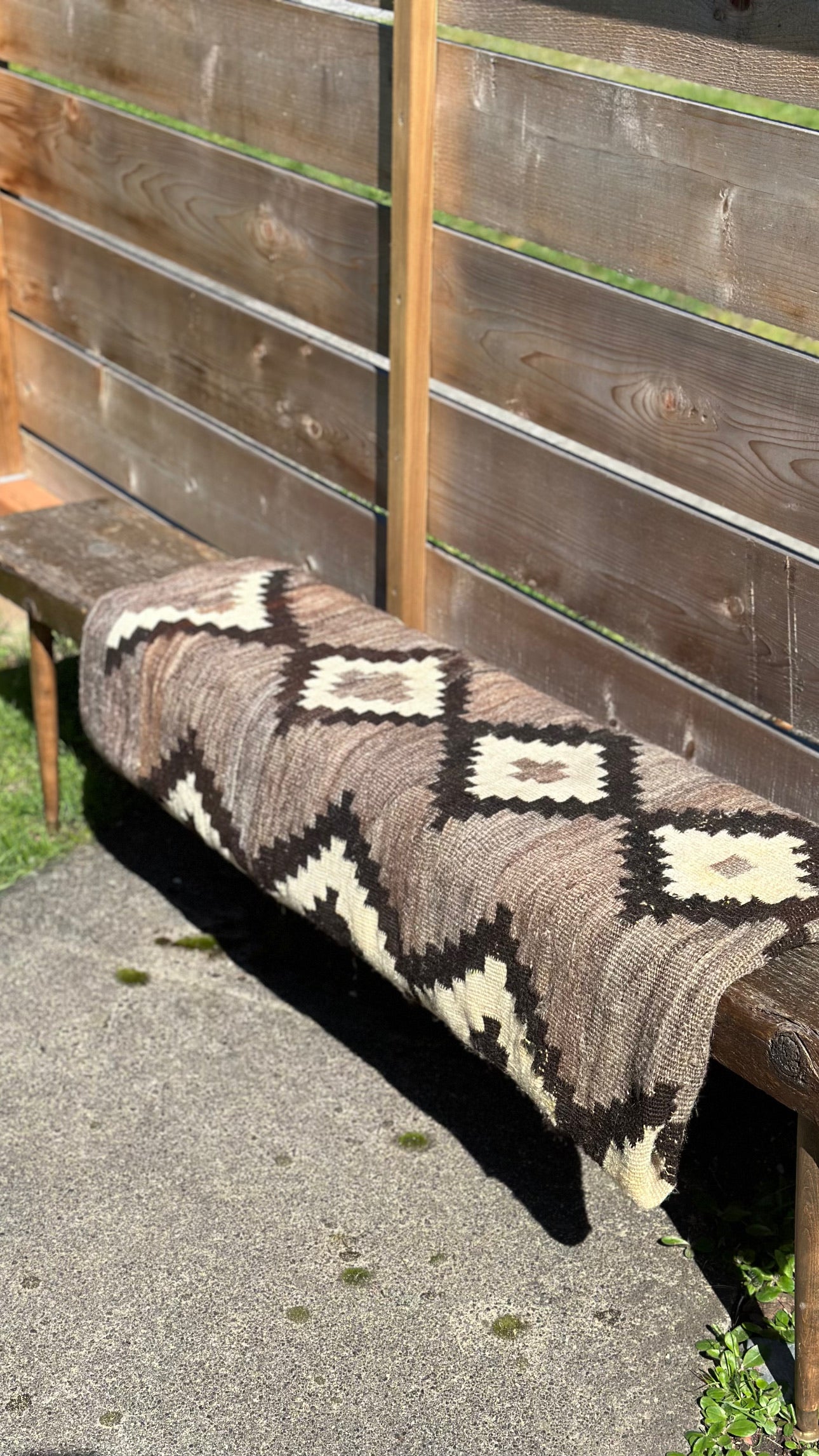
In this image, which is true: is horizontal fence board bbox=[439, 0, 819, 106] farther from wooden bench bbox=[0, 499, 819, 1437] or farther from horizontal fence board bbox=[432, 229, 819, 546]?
wooden bench bbox=[0, 499, 819, 1437]

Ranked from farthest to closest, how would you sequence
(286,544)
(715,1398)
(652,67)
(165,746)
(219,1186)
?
(286,544)
(165,746)
(219,1186)
(652,67)
(715,1398)

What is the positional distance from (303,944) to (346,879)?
864 millimetres

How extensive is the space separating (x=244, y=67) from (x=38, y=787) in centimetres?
170

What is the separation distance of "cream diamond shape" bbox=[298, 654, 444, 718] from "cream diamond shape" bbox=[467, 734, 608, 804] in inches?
6.8

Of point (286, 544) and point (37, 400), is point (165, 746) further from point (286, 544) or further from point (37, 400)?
point (37, 400)

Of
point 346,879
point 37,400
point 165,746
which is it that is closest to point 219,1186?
point 346,879

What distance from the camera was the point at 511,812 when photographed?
7.50ft

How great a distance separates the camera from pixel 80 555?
341 centimetres

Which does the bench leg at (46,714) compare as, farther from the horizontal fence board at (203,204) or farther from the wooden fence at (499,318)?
the horizontal fence board at (203,204)

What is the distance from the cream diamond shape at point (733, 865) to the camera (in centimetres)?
208

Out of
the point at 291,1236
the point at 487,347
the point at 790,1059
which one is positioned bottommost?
the point at 291,1236

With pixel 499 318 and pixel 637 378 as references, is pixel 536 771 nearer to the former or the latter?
pixel 637 378

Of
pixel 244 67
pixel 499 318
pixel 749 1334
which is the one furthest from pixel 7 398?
pixel 749 1334

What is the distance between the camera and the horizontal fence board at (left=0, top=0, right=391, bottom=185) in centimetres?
290
